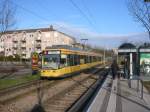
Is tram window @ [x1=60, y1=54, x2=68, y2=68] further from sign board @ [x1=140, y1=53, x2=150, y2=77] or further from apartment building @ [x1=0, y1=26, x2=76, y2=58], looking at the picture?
apartment building @ [x1=0, y1=26, x2=76, y2=58]

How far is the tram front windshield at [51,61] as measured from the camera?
28.0 m

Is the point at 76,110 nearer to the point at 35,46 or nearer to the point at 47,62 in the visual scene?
the point at 47,62

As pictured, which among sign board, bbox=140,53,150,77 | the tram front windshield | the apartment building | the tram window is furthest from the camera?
the apartment building

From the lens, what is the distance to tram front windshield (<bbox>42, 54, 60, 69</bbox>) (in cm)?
2802

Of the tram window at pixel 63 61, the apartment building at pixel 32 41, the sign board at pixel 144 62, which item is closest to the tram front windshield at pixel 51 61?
the tram window at pixel 63 61

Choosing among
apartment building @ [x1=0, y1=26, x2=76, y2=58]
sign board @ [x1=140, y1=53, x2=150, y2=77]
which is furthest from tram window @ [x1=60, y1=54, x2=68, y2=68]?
apartment building @ [x1=0, y1=26, x2=76, y2=58]

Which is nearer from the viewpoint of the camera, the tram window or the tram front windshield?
the tram front windshield

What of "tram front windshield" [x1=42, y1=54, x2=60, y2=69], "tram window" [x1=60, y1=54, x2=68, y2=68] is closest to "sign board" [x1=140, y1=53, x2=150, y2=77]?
"tram window" [x1=60, y1=54, x2=68, y2=68]

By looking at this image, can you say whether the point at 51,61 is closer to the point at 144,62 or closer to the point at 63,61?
the point at 63,61

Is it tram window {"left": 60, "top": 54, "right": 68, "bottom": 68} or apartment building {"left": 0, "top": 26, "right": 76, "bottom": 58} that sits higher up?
apartment building {"left": 0, "top": 26, "right": 76, "bottom": 58}

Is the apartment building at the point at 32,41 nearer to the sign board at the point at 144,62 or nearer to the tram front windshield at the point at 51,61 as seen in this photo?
the tram front windshield at the point at 51,61

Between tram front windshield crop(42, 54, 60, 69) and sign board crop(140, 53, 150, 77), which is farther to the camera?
tram front windshield crop(42, 54, 60, 69)

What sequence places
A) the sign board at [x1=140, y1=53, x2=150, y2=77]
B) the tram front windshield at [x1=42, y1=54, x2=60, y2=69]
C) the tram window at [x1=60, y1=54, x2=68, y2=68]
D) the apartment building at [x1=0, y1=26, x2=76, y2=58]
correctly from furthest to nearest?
1. the apartment building at [x1=0, y1=26, x2=76, y2=58]
2. the tram window at [x1=60, y1=54, x2=68, y2=68]
3. the tram front windshield at [x1=42, y1=54, x2=60, y2=69]
4. the sign board at [x1=140, y1=53, x2=150, y2=77]

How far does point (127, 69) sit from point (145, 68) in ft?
11.1
